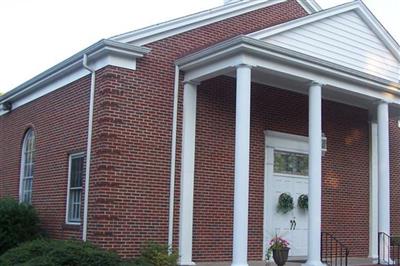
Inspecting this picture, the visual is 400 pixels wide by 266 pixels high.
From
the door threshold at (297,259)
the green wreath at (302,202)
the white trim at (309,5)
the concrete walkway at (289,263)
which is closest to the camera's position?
the concrete walkway at (289,263)

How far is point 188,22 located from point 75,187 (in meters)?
4.73

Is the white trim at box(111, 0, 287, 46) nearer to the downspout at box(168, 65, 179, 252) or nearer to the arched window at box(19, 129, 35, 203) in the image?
the downspout at box(168, 65, 179, 252)

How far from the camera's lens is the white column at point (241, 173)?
11219 mm

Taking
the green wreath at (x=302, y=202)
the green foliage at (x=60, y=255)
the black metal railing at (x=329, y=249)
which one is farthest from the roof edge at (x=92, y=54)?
the black metal railing at (x=329, y=249)

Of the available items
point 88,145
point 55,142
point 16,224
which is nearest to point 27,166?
point 55,142

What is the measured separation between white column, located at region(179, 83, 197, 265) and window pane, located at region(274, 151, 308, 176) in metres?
2.93

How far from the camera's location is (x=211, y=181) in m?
13.6

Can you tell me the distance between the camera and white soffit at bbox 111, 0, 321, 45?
12820 millimetres

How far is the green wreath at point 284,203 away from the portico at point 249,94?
2.27m

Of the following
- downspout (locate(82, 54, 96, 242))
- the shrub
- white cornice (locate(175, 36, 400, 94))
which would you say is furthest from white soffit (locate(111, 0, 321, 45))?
the shrub

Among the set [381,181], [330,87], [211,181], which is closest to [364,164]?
[381,181]

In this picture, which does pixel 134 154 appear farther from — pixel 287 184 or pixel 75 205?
pixel 287 184

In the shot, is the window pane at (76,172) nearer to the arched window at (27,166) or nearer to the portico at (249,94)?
the portico at (249,94)

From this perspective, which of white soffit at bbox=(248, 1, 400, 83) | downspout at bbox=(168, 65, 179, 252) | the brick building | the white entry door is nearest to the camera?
the brick building
